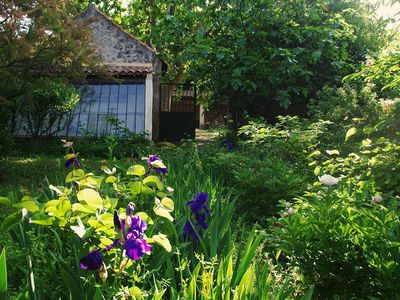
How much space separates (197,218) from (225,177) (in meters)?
2.88

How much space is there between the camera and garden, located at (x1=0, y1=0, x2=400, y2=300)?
6.10 ft

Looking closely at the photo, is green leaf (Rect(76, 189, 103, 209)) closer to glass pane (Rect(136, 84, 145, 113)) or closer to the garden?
the garden

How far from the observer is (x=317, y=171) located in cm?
344

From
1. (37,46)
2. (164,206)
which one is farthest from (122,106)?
(164,206)

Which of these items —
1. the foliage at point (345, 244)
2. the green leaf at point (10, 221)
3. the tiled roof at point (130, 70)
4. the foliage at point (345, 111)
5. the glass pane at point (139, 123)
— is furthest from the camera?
the tiled roof at point (130, 70)

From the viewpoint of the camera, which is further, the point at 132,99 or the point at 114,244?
the point at 132,99

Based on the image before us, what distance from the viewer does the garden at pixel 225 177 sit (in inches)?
73.2

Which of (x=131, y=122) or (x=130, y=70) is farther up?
(x=130, y=70)

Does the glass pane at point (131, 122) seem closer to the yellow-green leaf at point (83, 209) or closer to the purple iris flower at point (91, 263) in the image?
the yellow-green leaf at point (83, 209)

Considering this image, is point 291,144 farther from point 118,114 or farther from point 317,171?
point 118,114

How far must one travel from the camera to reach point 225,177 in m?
5.34

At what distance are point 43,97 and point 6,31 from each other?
5.54 meters

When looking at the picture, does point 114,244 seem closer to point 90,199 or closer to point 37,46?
point 90,199

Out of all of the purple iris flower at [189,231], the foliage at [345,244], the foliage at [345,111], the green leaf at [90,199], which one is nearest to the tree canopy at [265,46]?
the foliage at [345,111]
